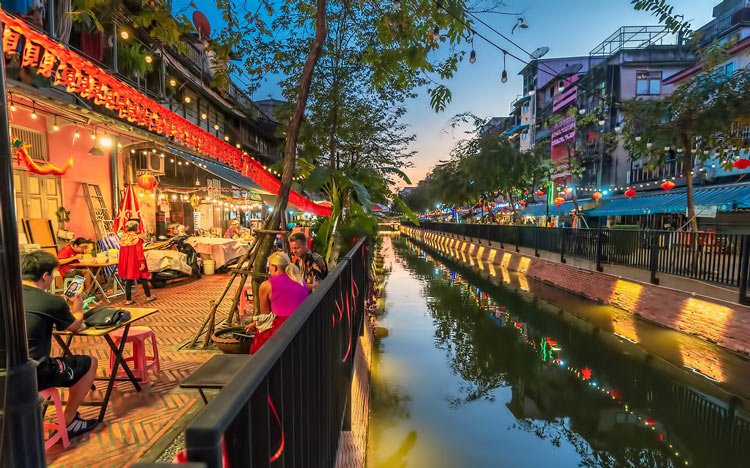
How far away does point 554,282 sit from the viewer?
43.8ft

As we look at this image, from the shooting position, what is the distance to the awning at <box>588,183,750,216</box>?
1574 cm

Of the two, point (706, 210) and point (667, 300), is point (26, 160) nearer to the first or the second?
point (667, 300)

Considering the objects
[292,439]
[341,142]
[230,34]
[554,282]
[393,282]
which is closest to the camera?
[292,439]

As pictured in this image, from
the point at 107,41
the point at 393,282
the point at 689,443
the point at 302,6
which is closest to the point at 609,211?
the point at 393,282

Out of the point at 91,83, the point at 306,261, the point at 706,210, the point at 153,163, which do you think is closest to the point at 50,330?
the point at 91,83

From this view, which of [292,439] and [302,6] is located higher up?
[302,6]

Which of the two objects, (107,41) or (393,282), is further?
(393,282)

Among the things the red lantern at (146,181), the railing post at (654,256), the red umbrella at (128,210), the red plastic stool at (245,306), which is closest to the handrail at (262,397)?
the red plastic stool at (245,306)

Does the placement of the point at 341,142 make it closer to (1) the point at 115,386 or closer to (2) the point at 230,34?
(2) the point at 230,34

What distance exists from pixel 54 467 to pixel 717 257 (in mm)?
10740

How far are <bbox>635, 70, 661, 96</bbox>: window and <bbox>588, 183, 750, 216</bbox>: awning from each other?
960cm

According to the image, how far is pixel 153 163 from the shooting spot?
499 inches

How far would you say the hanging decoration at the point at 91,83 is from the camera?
3012mm

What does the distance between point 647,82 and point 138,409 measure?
37211 mm
